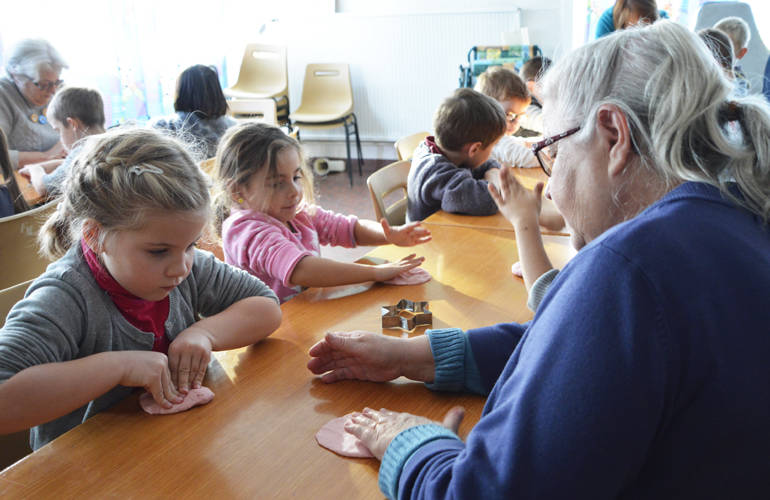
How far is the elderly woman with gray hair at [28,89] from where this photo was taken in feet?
11.3

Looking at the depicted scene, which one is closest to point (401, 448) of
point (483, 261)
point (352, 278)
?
point (352, 278)

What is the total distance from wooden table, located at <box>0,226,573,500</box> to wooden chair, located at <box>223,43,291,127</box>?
4911 millimetres

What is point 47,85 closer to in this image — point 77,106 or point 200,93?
point 77,106

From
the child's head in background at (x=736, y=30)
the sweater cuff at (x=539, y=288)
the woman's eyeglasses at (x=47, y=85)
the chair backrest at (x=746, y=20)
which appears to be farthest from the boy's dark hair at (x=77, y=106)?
the chair backrest at (x=746, y=20)

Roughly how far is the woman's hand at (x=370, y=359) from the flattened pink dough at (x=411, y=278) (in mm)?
456

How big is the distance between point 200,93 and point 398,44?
3040 millimetres

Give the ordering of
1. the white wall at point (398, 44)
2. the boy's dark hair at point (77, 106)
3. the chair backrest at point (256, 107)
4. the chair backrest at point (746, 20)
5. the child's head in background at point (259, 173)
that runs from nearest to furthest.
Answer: the child's head in background at point (259, 173), the boy's dark hair at point (77, 106), the chair backrest at point (256, 107), the chair backrest at point (746, 20), the white wall at point (398, 44)

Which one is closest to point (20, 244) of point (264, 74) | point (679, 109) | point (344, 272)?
point (344, 272)

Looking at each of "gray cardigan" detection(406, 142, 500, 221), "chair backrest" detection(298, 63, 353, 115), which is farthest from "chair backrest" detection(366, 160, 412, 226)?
"chair backrest" detection(298, 63, 353, 115)

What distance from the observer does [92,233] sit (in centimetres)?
118

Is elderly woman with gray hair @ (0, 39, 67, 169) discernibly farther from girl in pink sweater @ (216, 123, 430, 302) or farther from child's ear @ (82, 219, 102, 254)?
child's ear @ (82, 219, 102, 254)

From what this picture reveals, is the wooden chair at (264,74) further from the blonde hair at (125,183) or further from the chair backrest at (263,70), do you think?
the blonde hair at (125,183)

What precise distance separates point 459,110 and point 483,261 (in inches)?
34.4

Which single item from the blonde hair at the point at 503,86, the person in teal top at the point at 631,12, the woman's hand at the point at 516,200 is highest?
the person in teal top at the point at 631,12
